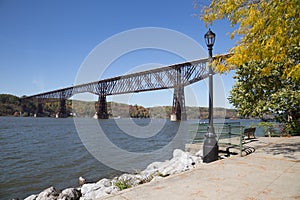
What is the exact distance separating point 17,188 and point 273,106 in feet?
45.4

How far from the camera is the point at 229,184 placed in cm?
452

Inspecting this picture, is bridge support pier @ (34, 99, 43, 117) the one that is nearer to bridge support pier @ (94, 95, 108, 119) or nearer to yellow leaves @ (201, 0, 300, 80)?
bridge support pier @ (94, 95, 108, 119)

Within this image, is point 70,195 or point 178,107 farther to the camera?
point 178,107

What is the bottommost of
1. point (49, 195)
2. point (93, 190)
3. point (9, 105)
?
point (49, 195)

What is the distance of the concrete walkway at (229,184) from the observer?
12.9ft

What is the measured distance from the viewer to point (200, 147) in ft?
30.3

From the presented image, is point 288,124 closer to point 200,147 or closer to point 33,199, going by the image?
point 200,147

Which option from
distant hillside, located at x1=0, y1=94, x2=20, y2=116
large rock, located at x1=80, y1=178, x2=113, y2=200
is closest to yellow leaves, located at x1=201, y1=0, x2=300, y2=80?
large rock, located at x1=80, y1=178, x2=113, y2=200

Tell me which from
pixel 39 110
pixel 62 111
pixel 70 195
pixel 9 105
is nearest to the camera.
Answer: pixel 70 195

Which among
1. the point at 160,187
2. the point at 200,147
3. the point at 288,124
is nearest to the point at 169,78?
the point at 288,124

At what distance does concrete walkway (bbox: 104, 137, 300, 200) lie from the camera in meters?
3.93

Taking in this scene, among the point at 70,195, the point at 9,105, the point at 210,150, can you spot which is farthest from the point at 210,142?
the point at 9,105

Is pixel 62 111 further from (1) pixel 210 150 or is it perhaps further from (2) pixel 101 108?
(1) pixel 210 150

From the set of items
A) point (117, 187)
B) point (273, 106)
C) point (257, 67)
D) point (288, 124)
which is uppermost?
point (257, 67)
